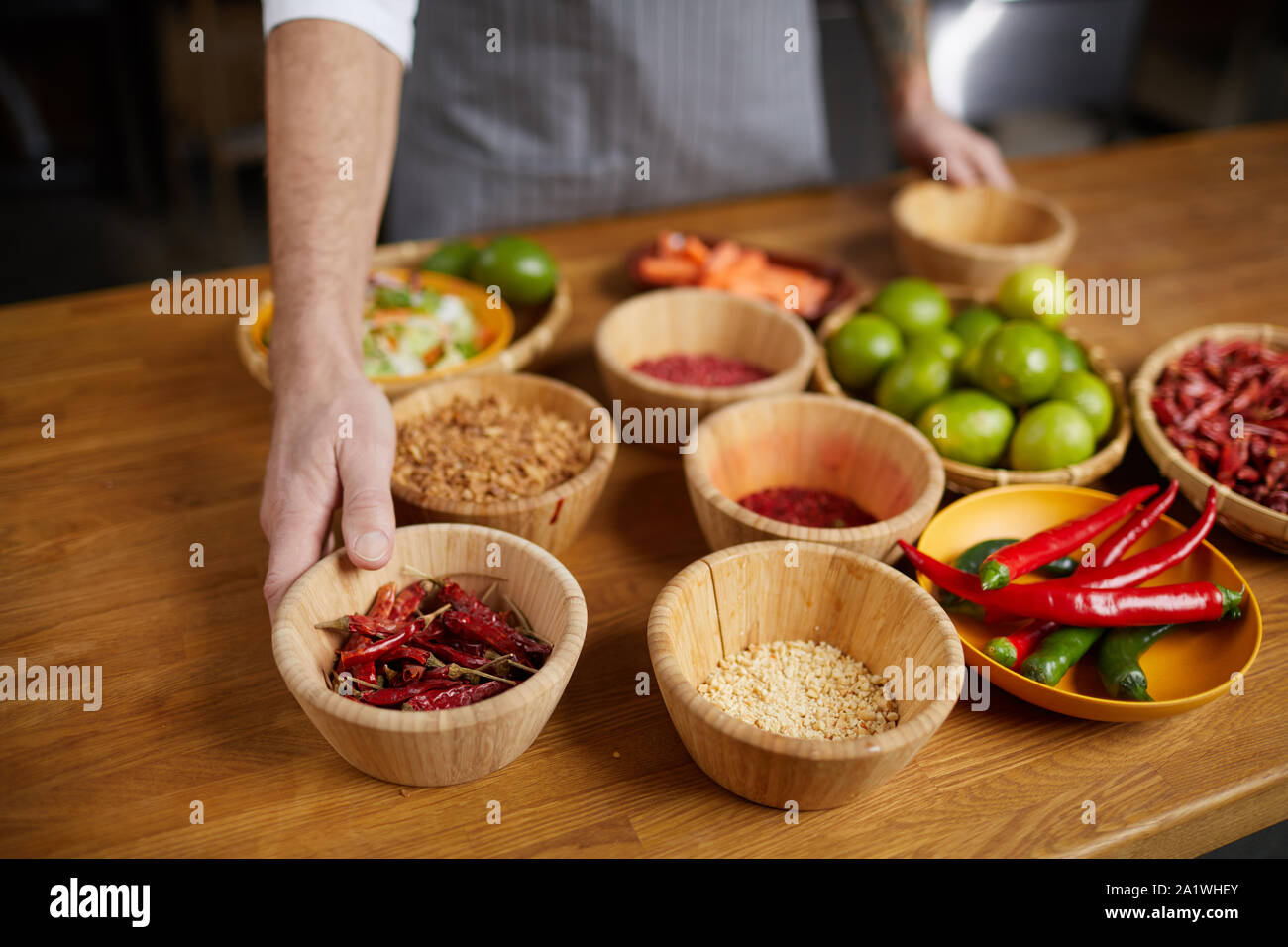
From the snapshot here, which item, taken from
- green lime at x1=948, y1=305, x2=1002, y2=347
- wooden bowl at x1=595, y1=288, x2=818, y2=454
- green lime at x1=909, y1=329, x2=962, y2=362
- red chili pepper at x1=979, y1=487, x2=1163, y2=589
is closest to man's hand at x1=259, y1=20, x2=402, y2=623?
wooden bowl at x1=595, y1=288, x2=818, y2=454

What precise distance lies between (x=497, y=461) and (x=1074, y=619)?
30.8 inches

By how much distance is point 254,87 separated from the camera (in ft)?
13.9

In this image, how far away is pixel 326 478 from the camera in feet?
4.21

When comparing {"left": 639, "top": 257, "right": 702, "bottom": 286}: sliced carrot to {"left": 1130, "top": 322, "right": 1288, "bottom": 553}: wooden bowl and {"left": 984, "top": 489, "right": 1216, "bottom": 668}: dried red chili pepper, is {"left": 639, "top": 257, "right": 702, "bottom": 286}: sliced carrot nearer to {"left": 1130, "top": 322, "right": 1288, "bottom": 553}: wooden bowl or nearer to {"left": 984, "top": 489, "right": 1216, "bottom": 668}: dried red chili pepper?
{"left": 1130, "top": 322, "right": 1288, "bottom": 553}: wooden bowl

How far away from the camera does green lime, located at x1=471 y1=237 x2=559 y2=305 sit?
1871 millimetres

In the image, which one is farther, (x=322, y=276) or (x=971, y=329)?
(x=971, y=329)

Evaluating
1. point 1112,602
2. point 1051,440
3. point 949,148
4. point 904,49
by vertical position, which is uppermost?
point 904,49

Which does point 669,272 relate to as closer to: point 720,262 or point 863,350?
point 720,262

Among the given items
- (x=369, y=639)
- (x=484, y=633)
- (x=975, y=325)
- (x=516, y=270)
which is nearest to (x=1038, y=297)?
(x=975, y=325)

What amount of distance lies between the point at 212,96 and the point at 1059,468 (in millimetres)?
3778

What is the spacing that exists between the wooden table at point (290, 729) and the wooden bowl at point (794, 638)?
8cm

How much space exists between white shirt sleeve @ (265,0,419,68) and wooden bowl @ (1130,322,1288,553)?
4.35 ft

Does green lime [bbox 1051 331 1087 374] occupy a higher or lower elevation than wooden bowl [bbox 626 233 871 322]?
lower

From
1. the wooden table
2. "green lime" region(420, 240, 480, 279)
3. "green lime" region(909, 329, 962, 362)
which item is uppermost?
"green lime" region(420, 240, 480, 279)
